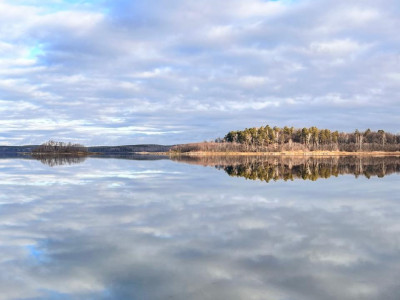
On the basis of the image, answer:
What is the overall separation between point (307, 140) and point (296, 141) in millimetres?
17011

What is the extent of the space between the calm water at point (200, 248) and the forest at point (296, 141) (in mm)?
147830

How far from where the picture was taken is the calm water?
6.80 m

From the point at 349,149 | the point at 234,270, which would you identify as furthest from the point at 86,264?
the point at 349,149

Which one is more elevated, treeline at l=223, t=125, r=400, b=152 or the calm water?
treeline at l=223, t=125, r=400, b=152

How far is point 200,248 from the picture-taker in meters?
9.38

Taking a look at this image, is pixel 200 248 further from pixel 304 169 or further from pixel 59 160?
pixel 59 160

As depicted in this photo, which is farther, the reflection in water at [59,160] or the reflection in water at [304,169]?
the reflection in water at [59,160]

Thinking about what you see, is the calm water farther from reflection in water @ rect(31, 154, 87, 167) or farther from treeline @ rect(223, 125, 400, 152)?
treeline @ rect(223, 125, 400, 152)

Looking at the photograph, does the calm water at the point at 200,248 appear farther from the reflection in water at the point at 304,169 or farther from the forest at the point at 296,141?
the forest at the point at 296,141

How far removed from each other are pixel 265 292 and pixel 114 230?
6059 millimetres

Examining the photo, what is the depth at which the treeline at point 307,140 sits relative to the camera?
164500 millimetres

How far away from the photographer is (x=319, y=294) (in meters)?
6.46

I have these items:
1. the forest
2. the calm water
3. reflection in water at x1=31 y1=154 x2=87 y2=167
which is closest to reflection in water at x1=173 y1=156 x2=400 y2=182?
the calm water

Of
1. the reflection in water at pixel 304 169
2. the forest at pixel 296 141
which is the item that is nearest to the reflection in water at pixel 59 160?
the reflection in water at pixel 304 169
